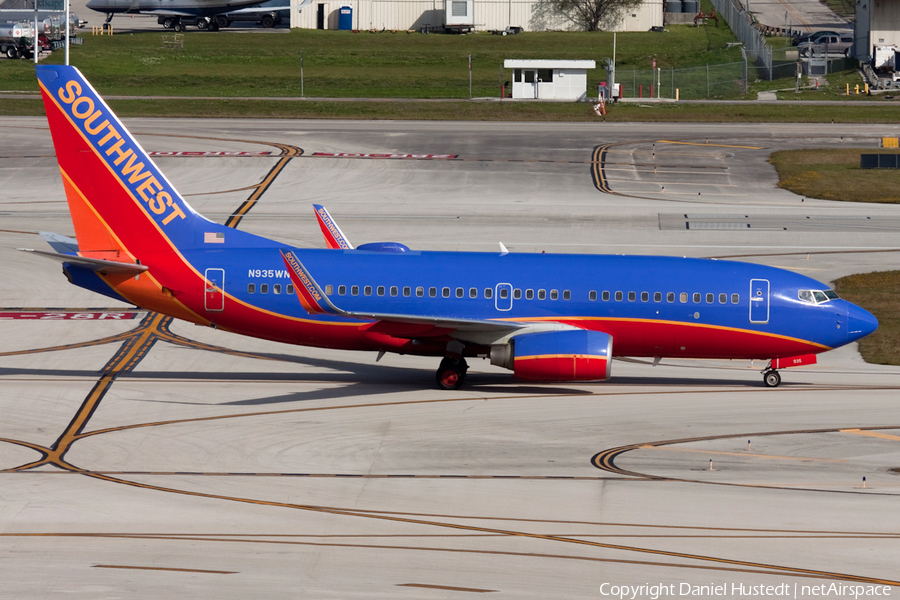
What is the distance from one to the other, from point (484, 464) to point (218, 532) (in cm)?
723

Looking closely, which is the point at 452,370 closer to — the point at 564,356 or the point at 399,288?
the point at 399,288

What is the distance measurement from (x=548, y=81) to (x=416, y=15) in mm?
46574

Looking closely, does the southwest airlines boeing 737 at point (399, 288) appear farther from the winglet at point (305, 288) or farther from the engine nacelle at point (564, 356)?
the winglet at point (305, 288)

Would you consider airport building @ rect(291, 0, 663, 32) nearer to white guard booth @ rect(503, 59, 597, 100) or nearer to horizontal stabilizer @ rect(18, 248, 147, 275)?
white guard booth @ rect(503, 59, 597, 100)

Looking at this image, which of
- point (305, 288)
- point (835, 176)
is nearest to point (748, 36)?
point (835, 176)

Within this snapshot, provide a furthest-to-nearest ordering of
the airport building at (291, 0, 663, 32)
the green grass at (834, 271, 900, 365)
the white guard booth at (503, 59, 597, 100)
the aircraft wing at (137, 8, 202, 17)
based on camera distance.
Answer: the airport building at (291, 0, 663, 32)
the aircraft wing at (137, 8, 202, 17)
the white guard booth at (503, 59, 597, 100)
the green grass at (834, 271, 900, 365)

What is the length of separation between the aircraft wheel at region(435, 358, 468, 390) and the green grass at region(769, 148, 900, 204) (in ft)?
126

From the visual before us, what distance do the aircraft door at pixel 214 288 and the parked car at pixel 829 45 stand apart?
93429 mm

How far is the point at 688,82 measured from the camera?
112 metres

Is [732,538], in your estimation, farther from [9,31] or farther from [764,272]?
[9,31]

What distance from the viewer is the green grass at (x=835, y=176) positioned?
6462 cm

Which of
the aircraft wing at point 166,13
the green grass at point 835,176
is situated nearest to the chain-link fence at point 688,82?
the green grass at point 835,176

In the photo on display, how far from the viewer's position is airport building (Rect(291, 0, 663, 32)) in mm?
140375

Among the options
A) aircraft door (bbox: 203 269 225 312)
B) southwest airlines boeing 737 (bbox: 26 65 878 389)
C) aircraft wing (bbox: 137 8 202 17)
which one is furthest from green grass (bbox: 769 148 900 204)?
aircraft wing (bbox: 137 8 202 17)
